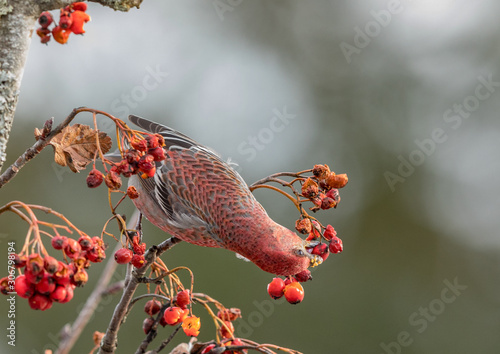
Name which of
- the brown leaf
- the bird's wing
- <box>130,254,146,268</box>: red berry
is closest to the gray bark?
the brown leaf

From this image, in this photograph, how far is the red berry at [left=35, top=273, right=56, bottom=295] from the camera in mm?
1146

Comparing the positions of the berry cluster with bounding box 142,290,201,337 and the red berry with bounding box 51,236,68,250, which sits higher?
the red berry with bounding box 51,236,68,250

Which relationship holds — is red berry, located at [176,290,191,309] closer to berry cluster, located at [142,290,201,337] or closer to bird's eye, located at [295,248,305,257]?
berry cluster, located at [142,290,201,337]

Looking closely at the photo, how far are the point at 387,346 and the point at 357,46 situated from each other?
16.4ft

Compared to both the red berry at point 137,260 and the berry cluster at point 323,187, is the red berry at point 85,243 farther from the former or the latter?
the berry cluster at point 323,187

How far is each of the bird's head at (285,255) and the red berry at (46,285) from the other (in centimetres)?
85

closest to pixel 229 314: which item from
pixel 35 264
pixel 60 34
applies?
pixel 35 264

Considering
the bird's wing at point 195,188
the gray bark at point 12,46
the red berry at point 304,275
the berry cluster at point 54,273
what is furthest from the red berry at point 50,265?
the bird's wing at point 195,188

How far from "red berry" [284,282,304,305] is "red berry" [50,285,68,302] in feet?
2.56

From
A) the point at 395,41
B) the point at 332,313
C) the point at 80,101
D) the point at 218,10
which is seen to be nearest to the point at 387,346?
the point at 332,313

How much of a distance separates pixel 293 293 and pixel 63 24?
41.3 inches

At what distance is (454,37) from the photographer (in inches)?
345

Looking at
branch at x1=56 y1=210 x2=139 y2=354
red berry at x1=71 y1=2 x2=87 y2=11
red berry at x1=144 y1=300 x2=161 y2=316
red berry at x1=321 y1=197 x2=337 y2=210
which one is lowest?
branch at x1=56 y1=210 x2=139 y2=354

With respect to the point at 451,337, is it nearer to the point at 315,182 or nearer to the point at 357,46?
the point at 357,46
